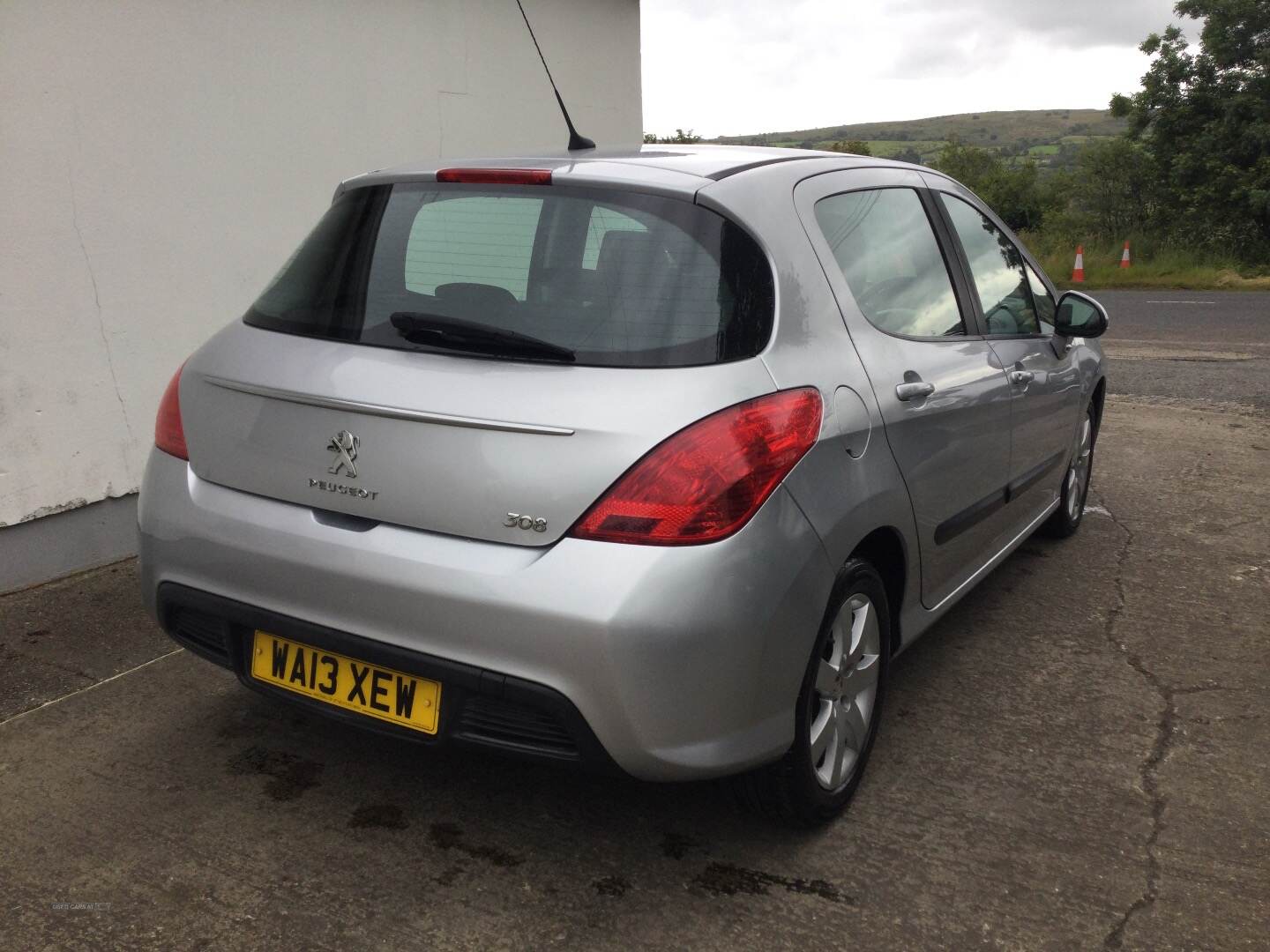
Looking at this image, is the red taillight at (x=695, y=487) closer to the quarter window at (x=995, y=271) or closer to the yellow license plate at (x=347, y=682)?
the yellow license plate at (x=347, y=682)

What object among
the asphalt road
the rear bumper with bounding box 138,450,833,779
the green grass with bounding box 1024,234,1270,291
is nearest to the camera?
the rear bumper with bounding box 138,450,833,779

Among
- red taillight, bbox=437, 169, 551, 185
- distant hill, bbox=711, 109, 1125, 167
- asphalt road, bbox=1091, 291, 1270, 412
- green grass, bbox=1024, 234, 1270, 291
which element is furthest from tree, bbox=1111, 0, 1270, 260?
distant hill, bbox=711, 109, 1125, 167

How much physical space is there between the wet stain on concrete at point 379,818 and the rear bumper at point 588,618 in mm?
500

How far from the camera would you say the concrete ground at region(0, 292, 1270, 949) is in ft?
7.73

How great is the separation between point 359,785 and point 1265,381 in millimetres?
8850

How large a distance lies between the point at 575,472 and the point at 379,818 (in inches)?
43.4

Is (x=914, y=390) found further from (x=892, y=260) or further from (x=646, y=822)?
(x=646, y=822)

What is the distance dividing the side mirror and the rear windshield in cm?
223

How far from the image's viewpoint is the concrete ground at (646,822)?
7.73ft

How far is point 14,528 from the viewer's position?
4.29 m

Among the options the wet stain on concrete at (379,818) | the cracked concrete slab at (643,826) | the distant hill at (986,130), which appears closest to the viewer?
the cracked concrete slab at (643,826)

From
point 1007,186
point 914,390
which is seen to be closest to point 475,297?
point 914,390

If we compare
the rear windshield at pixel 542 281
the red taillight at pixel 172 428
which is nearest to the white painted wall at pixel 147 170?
the red taillight at pixel 172 428

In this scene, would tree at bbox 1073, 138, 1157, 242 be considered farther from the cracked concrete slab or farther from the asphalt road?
the cracked concrete slab
